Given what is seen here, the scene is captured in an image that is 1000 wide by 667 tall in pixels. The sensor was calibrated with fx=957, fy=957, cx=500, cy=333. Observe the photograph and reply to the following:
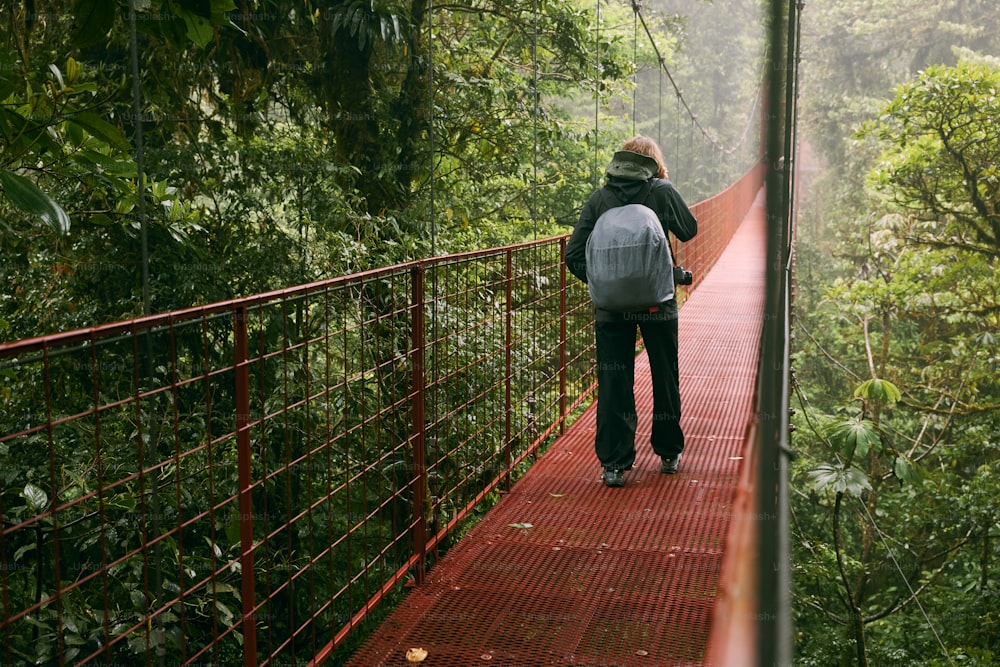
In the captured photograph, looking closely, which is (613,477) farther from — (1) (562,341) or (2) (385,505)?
(2) (385,505)

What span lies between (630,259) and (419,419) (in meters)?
0.74

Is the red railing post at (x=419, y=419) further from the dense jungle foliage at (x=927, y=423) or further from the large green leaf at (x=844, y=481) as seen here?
the dense jungle foliage at (x=927, y=423)

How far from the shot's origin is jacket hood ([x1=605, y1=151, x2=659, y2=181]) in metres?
2.56

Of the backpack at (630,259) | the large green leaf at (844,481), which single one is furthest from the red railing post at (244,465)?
the large green leaf at (844,481)

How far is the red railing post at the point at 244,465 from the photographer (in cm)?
140

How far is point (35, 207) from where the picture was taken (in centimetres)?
138

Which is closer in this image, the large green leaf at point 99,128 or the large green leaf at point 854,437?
the large green leaf at point 99,128

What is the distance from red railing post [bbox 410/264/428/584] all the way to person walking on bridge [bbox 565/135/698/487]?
64 centimetres

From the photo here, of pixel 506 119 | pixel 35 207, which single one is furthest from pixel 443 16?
pixel 35 207

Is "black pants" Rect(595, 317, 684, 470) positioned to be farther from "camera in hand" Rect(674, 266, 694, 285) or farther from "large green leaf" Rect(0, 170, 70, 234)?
"large green leaf" Rect(0, 170, 70, 234)

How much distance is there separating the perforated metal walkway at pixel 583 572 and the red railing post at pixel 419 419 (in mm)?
92

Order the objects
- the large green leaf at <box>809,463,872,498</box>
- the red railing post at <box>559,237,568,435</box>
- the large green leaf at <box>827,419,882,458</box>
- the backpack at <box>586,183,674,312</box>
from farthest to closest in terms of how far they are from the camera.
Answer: the large green leaf at <box>827,419,882,458</box> < the large green leaf at <box>809,463,872,498</box> < the red railing post at <box>559,237,568,435</box> < the backpack at <box>586,183,674,312</box>

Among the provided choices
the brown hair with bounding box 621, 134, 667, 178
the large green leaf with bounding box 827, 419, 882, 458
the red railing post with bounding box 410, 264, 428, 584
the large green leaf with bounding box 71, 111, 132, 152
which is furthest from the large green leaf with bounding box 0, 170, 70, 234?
the large green leaf with bounding box 827, 419, 882, 458

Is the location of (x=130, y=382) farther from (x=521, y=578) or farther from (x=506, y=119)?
(x=506, y=119)
